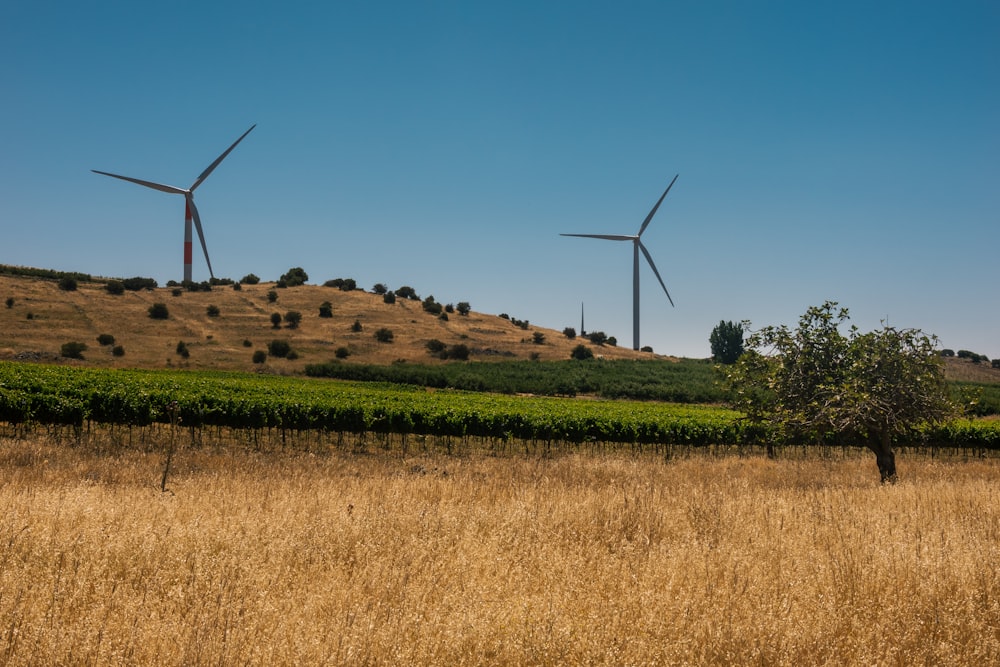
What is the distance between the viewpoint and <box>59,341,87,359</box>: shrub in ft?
261

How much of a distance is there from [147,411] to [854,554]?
97.3 feet

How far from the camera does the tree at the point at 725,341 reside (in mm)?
141625

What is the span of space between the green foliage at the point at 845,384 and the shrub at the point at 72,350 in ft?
260

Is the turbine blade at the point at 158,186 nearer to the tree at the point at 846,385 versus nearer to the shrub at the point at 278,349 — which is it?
the shrub at the point at 278,349

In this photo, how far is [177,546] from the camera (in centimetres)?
891

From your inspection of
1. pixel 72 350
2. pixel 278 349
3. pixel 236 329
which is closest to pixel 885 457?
pixel 278 349

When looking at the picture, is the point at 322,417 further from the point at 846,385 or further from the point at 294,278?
the point at 294,278

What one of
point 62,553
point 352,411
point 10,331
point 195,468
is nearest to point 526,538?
point 62,553

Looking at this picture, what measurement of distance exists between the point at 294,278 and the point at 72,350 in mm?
61208

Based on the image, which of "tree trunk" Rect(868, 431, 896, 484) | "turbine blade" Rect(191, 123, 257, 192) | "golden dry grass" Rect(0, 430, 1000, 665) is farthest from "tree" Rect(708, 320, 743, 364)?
"golden dry grass" Rect(0, 430, 1000, 665)

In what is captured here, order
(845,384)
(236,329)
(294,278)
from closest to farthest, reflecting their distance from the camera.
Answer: (845,384) < (236,329) < (294,278)

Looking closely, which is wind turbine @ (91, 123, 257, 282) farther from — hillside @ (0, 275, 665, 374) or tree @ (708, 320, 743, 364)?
tree @ (708, 320, 743, 364)

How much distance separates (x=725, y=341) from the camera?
14425cm

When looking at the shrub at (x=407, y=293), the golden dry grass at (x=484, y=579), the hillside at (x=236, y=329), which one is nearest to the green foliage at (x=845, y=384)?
the golden dry grass at (x=484, y=579)
